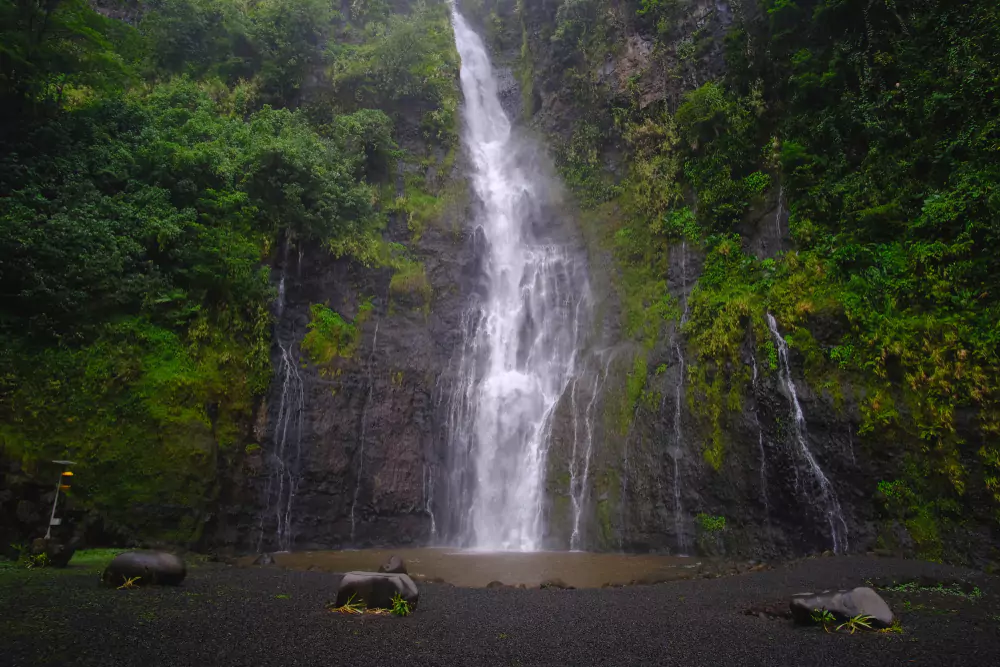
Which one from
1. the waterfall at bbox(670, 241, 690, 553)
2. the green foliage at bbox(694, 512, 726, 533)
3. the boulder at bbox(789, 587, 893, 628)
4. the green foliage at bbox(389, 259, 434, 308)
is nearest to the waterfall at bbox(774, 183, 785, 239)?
the waterfall at bbox(670, 241, 690, 553)

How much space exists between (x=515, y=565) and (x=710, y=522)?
449 cm

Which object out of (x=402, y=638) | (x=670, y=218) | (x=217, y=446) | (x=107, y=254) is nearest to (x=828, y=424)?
(x=670, y=218)

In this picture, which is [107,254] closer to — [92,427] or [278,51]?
[92,427]

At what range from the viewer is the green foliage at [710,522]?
11867mm

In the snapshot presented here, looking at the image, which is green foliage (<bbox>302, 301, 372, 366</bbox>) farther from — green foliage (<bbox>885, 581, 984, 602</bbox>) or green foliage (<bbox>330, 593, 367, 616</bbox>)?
green foliage (<bbox>885, 581, 984, 602</bbox>)

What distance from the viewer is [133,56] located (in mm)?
17875

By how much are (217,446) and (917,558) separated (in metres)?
14.3

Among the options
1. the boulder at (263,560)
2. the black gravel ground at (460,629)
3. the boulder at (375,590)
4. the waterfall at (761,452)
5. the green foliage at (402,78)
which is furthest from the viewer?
the green foliage at (402,78)

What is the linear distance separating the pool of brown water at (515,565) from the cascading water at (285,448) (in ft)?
3.54

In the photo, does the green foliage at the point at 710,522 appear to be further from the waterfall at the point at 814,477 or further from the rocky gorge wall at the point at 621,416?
the waterfall at the point at 814,477

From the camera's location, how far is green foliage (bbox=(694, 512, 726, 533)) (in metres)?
11.9

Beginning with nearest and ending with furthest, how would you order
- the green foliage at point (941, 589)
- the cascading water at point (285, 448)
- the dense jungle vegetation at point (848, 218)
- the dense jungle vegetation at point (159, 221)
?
the green foliage at point (941, 589)
the dense jungle vegetation at point (848, 218)
the dense jungle vegetation at point (159, 221)
the cascading water at point (285, 448)

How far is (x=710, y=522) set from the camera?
39.5ft

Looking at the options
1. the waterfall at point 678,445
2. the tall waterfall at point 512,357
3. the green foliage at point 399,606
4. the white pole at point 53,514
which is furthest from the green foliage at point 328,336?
the green foliage at point 399,606
